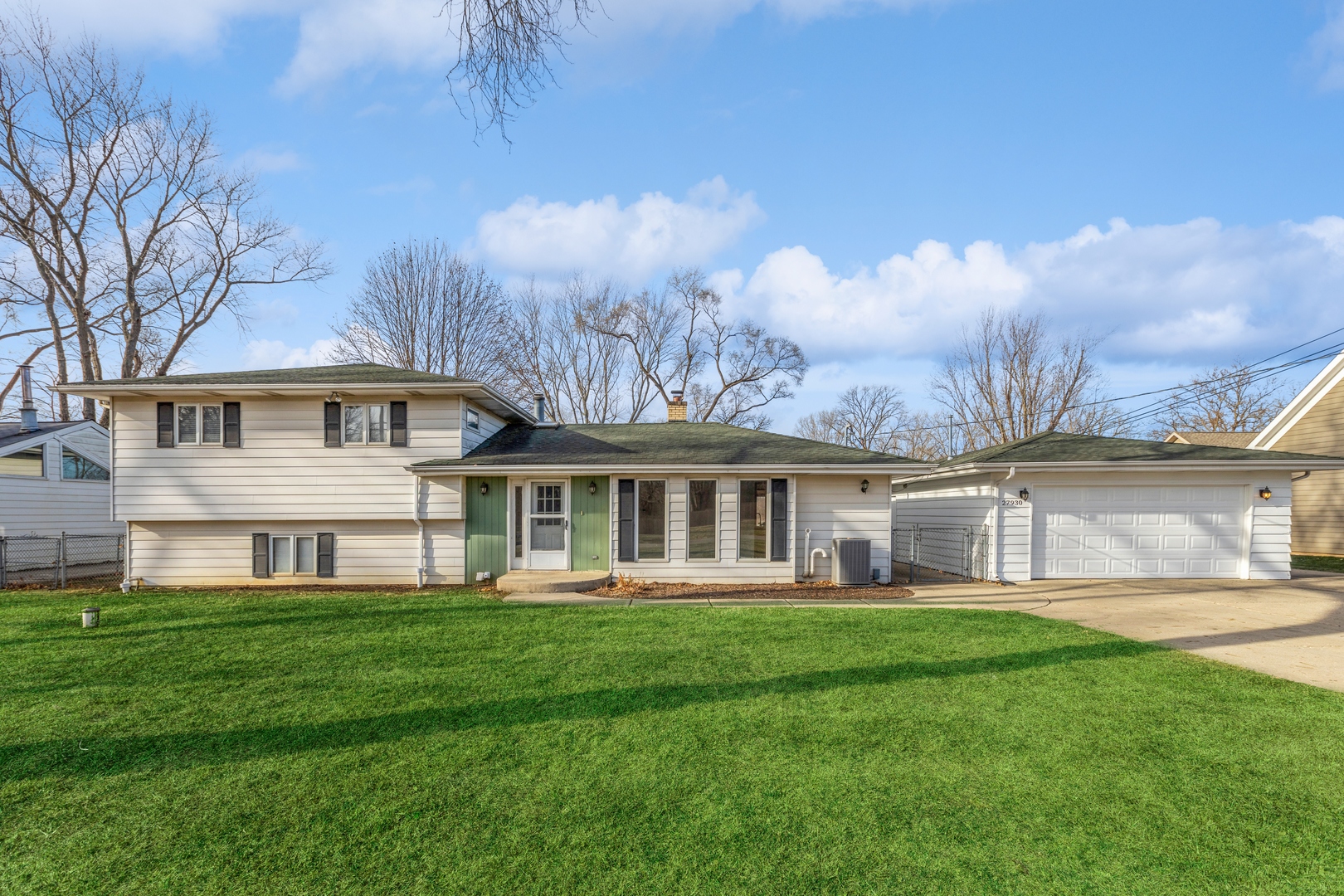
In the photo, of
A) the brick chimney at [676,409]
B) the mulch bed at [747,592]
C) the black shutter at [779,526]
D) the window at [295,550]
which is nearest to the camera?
the mulch bed at [747,592]

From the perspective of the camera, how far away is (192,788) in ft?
11.9

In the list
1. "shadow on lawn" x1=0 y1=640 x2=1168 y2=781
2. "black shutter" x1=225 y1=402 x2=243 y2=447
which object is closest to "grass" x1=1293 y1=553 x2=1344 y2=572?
"shadow on lawn" x1=0 y1=640 x2=1168 y2=781

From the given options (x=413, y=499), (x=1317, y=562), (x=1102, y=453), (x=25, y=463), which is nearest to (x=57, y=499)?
(x=25, y=463)

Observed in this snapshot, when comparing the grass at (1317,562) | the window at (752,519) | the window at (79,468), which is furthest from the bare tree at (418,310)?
the grass at (1317,562)

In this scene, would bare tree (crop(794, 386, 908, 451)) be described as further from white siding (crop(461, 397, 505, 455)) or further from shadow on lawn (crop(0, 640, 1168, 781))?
shadow on lawn (crop(0, 640, 1168, 781))

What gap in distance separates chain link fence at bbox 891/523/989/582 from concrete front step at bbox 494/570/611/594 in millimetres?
5832

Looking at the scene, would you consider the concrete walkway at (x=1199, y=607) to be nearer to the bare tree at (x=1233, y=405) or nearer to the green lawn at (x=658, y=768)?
the green lawn at (x=658, y=768)

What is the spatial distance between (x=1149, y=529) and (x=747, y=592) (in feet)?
26.8

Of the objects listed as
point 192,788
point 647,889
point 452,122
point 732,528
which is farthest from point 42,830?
point 732,528

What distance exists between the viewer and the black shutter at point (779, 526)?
11406 mm

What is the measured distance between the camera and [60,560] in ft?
39.9

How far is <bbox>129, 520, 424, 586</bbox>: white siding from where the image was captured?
1183 centimetres

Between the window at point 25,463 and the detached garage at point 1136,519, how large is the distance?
20.5 m

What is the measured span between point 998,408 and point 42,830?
30.5m
